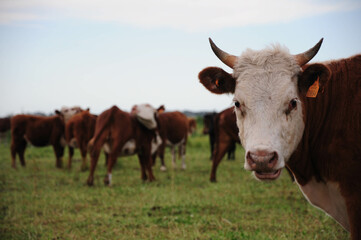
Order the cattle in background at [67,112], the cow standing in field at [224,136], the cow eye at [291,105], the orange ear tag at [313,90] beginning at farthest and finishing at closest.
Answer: the cattle in background at [67,112]
the cow standing in field at [224,136]
the orange ear tag at [313,90]
the cow eye at [291,105]

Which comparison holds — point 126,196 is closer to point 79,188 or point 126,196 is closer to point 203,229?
point 79,188

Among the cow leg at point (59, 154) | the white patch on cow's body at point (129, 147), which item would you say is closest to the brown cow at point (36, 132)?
the cow leg at point (59, 154)

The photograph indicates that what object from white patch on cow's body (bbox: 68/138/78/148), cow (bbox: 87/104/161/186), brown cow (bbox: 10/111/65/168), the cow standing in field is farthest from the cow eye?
brown cow (bbox: 10/111/65/168)

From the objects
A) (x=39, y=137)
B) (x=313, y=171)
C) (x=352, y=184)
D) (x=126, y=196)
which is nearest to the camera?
(x=352, y=184)

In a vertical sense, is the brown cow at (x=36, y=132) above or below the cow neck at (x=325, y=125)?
below

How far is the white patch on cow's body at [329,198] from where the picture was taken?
11.0 feet

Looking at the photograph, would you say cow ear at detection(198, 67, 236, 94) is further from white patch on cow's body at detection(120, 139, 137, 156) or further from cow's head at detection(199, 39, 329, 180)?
Answer: white patch on cow's body at detection(120, 139, 137, 156)

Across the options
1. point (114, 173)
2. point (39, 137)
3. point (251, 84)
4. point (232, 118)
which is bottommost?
point (114, 173)

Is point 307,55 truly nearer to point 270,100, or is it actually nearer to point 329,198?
point 270,100

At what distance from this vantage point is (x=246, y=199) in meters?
7.24

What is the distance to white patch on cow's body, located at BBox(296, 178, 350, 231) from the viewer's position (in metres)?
3.34

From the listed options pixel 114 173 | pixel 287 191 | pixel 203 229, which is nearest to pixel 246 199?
pixel 287 191

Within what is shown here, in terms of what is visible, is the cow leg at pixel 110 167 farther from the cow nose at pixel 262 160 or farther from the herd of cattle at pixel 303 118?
the cow nose at pixel 262 160

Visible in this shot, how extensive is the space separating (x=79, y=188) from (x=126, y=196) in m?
1.54
